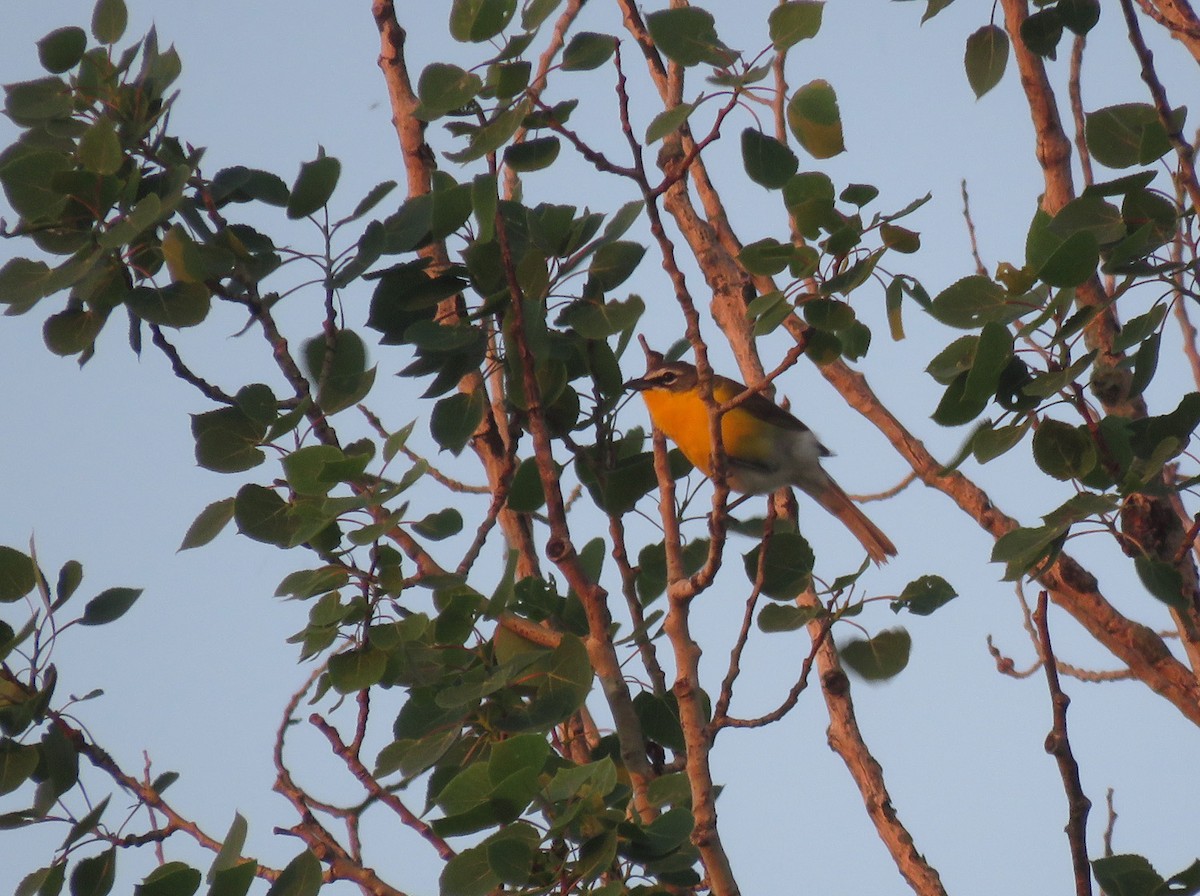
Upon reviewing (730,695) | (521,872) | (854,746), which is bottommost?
(521,872)

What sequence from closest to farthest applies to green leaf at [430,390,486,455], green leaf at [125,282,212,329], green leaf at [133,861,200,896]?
1. green leaf at [133,861,200,896]
2. green leaf at [125,282,212,329]
3. green leaf at [430,390,486,455]

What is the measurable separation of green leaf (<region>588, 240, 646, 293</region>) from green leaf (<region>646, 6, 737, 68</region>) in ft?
1.46

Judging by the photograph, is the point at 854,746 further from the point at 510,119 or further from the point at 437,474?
the point at 510,119

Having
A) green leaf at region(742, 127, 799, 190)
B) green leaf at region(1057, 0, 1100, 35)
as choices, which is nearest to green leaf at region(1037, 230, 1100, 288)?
green leaf at region(742, 127, 799, 190)

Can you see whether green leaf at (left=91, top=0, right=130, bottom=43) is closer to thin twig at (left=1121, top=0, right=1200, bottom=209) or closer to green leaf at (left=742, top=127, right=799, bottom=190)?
green leaf at (left=742, top=127, right=799, bottom=190)

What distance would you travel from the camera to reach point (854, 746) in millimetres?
3488

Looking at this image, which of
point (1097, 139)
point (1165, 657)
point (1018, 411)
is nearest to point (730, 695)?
point (1018, 411)

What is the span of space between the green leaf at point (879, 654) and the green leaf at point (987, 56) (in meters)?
1.36

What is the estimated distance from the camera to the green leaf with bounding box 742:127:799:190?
2.56 m

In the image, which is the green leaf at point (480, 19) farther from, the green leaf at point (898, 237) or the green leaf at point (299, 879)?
the green leaf at point (299, 879)

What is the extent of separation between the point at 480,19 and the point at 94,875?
Answer: 73.8 inches

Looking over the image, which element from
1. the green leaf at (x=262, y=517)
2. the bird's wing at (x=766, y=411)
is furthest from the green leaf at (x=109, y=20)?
the bird's wing at (x=766, y=411)

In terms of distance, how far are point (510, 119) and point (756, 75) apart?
0.47 m

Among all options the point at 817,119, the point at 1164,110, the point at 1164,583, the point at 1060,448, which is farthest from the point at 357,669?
the point at 1164,110
